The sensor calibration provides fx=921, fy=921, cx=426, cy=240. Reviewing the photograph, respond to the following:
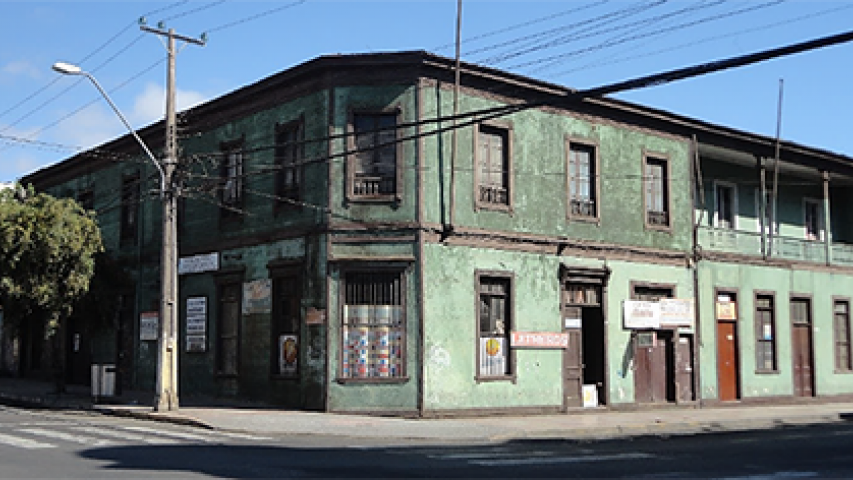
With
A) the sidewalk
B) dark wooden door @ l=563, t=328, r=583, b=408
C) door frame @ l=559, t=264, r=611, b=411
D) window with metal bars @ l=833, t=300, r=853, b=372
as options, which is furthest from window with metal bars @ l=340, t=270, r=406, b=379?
window with metal bars @ l=833, t=300, r=853, b=372

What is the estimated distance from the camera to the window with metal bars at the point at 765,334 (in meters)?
27.5

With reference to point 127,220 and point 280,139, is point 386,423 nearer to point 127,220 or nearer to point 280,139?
point 280,139

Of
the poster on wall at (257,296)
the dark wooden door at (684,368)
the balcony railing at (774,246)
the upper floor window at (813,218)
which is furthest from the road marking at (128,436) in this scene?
the upper floor window at (813,218)

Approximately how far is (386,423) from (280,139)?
7.93m

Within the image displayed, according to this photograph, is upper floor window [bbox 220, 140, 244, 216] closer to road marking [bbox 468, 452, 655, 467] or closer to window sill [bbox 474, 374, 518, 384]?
window sill [bbox 474, 374, 518, 384]

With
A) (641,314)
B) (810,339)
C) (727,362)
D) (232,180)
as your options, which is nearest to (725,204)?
(727,362)

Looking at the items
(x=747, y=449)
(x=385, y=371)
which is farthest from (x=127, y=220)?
(x=747, y=449)

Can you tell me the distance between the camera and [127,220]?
29.2 m

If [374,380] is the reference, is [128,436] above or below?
below

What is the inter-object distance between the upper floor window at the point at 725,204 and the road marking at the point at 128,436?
18.8 m

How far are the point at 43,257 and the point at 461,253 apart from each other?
10.5 meters

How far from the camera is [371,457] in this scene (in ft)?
42.8

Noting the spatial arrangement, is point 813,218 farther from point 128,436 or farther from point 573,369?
point 128,436

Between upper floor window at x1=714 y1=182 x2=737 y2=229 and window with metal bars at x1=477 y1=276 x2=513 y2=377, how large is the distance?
30.8 ft
